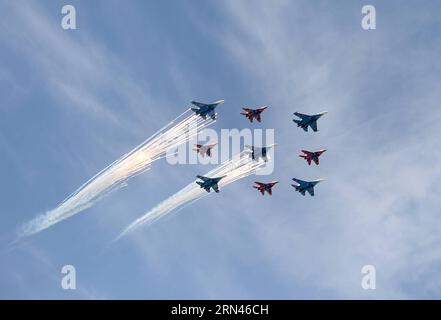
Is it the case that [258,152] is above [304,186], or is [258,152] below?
above

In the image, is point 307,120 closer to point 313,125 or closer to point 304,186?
point 313,125

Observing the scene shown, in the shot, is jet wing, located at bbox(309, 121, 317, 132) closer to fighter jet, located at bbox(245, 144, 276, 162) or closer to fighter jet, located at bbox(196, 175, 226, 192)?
fighter jet, located at bbox(245, 144, 276, 162)

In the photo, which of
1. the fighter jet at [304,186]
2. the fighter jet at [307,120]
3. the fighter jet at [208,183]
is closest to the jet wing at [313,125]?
the fighter jet at [307,120]

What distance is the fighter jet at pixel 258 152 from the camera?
19312 cm

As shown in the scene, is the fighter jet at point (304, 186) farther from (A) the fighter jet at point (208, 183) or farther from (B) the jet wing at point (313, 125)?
(A) the fighter jet at point (208, 183)

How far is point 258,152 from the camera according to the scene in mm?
193625

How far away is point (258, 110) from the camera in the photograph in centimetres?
19800

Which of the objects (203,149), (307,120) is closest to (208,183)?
(203,149)

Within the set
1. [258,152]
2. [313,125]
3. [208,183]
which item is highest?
[313,125]

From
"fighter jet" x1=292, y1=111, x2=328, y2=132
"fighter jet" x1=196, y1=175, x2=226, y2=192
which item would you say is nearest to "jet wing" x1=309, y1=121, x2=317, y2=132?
"fighter jet" x1=292, y1=111, x2=328, y2=132

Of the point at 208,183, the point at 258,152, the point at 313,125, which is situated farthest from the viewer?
the point at 313,125

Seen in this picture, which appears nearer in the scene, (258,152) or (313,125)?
(258,152)
